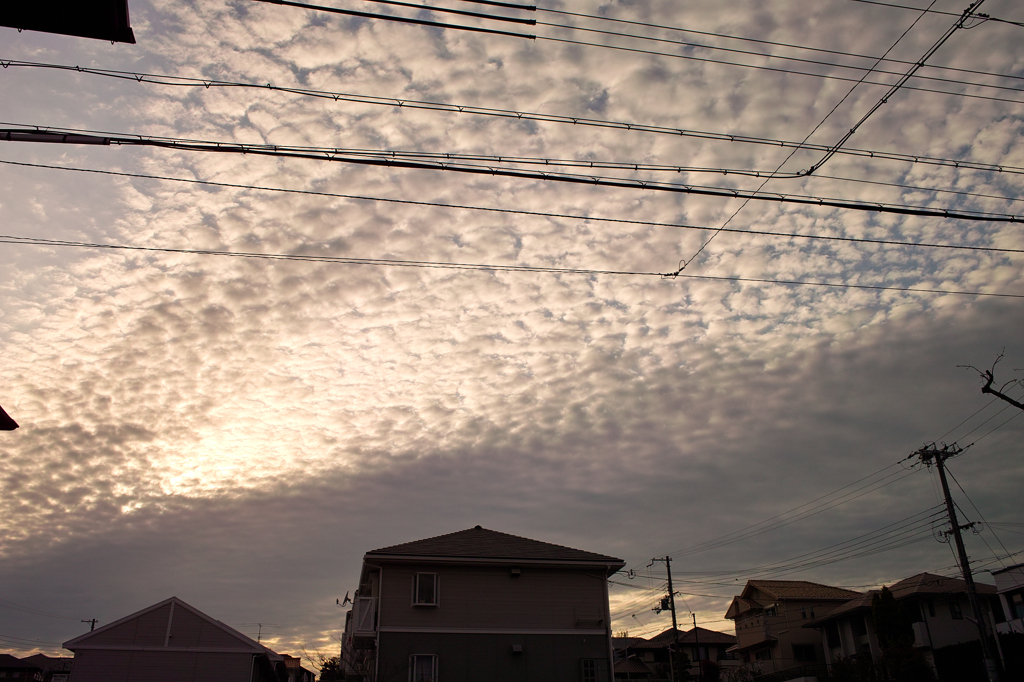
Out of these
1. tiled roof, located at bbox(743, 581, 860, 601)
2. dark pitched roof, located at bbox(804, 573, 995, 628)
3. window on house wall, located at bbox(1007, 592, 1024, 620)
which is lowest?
window on house wall, located at bbox(1007, 592, 1024, 620)

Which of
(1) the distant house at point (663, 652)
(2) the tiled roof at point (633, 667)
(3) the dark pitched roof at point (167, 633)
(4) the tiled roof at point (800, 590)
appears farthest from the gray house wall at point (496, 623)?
(2) the tiled roof at point (633, 667)

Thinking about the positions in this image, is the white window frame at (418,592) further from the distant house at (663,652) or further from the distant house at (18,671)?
the distant house at (18,671)

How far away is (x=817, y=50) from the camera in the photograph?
10750 mm

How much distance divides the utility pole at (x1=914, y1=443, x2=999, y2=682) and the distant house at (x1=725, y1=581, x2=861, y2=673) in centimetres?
2219

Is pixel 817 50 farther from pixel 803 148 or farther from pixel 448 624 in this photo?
pixel 448 624

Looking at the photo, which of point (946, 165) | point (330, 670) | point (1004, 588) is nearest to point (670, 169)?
point (946, 165)

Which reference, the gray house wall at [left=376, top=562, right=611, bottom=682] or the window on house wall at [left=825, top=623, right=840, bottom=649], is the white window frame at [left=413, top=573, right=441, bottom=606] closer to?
the gray house wall at [left=376, top=562, right=611, bottom=682]

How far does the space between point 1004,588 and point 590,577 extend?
23.4m

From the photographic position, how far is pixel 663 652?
233 ft

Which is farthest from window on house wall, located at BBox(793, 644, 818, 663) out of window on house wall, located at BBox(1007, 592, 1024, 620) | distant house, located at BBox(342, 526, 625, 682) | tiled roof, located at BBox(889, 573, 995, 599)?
distant house, located at BBox(342, 526, 625, 682)

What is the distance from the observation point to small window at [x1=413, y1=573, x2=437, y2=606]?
2248 centimetres

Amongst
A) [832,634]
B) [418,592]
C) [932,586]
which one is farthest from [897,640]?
[418,592]

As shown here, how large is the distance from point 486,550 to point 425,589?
8.84 feet

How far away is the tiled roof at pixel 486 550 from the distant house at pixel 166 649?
746 cm
